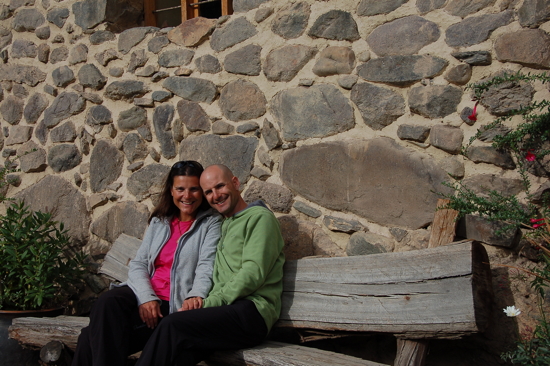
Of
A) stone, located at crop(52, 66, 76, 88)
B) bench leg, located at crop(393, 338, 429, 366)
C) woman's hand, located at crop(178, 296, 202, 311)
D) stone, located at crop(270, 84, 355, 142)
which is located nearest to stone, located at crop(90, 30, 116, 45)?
stone, located at crop(52, 66, 76, 88)

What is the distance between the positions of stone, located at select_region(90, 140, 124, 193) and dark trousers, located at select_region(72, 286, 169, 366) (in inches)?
42.7

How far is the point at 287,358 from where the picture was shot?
2145 millimetres

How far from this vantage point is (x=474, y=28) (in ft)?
7.82

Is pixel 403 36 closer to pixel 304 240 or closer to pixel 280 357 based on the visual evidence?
pixel 304 240

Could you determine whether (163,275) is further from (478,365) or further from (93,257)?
(478,365)

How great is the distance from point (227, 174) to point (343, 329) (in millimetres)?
895

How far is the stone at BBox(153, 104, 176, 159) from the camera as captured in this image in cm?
325

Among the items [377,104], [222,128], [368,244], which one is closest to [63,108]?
[222,128]

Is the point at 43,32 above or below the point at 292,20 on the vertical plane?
above

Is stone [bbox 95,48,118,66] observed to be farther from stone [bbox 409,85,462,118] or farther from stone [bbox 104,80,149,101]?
stone [bbox 409,85,462,118]

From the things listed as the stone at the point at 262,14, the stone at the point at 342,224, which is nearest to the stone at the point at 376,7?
the stone at the point at 262,14

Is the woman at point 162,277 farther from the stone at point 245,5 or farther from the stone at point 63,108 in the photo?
the stone at point 63,108

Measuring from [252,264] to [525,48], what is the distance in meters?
1.45

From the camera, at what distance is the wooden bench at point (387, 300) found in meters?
2.07
